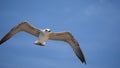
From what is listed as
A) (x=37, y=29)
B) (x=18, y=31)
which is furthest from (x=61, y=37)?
(x=18, y=31)

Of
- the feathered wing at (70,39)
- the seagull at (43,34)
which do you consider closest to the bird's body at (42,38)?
the seagull at (43,34)

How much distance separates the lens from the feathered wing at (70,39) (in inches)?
597

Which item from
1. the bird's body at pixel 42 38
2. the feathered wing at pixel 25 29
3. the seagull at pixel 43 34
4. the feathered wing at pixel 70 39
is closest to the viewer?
the bird's body at pixel 42 38

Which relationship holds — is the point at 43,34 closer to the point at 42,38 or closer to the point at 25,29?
the point at 42,38

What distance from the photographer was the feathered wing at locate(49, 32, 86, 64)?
15.2 m

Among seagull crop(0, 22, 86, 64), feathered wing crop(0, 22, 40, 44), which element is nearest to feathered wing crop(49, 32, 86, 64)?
seagull crop(0, 22, 86, 64)

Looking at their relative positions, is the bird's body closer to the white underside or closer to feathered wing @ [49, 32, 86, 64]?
the white underside

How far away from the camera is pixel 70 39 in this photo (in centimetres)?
1552

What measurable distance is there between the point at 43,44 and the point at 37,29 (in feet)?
5.23

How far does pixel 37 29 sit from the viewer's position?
49.5 feet

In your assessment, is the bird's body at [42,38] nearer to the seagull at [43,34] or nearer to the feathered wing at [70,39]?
the seagull at [43,34]

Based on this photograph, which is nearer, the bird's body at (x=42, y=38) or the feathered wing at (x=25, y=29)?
the bird's body at (x=42, y=38)

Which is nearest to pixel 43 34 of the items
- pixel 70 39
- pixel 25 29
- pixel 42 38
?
pixel 42 38

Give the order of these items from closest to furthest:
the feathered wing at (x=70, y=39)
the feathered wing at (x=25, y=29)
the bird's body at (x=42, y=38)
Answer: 1. the bird's body at (x=42, y=38)
2. the feathered wing at (x=25, y=29)
3. the feathered wing at (x=70, y=39)
